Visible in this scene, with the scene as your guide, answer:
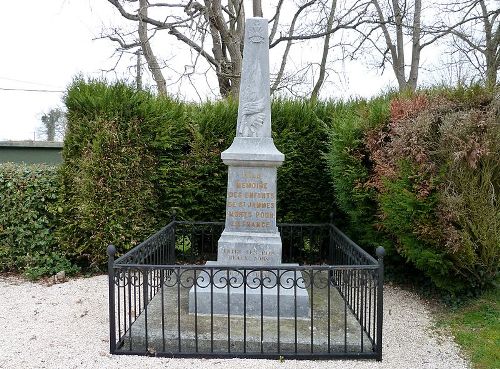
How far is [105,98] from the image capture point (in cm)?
669

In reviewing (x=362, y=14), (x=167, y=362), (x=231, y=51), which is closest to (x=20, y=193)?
(x=167, y=362)

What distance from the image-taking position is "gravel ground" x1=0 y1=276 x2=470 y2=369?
12.5 feet

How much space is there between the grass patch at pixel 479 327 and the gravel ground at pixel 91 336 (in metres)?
0.14

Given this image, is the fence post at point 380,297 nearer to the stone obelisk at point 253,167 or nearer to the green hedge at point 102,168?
the stone obelisk at point 253,167

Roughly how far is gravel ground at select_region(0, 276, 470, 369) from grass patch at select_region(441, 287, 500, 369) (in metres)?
0.14

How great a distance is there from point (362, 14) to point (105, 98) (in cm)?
805

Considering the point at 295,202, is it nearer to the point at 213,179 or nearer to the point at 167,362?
the point at 213,179

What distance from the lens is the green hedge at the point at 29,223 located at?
22.2 ft

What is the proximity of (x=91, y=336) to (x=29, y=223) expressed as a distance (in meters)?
3.12

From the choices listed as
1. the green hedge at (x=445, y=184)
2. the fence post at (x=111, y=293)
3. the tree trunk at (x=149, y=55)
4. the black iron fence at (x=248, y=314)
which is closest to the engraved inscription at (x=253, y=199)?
the black iron fence at (x=248, y=314)

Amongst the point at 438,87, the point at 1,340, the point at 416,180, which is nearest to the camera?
the point at 1,340

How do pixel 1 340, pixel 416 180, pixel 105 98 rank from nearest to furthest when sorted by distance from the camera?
1. pixel 1 340
2. pixel 416 180
3. pixel 105 98

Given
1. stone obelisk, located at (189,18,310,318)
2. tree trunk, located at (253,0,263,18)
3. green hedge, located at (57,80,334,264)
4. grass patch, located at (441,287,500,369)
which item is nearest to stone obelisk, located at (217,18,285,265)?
stone obelisk, located at (189,18,310,318)

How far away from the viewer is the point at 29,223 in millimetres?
6824
